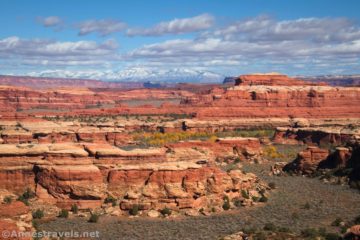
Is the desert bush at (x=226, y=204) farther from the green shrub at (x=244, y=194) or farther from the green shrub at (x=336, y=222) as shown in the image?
the green shrub at (x=336, y=222)

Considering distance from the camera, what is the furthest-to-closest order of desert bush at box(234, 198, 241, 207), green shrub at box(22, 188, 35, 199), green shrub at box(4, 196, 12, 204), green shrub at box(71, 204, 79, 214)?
desert bush at box(234, 198, 241, 207) < green shrub at box(22, 188, 35, 199) < green shrub at box(71, 204, 79, 214) < green shrub at box(4, 196, 12, 204)

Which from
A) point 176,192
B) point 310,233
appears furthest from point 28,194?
point 310,233

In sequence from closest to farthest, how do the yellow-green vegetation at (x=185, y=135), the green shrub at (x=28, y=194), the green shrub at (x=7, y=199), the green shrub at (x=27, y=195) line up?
1. the green shrub at (x=7, y=199)
2. the green shrub at (x=27, y=195)
3. the green shrub at (x=28, y=194)
4. the yellow-green vegetation at (x=185, y=135)

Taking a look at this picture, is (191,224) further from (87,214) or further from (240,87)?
(240,87)

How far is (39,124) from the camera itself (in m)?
86.0

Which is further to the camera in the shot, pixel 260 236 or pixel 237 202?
pixel 237 202

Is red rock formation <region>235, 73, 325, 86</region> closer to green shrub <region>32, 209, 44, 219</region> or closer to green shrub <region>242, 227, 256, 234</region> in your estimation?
green shrub <region>242, 227, 256, 234</region>

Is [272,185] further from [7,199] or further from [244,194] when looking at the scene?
[7,199]

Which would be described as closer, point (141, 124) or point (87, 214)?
point (87, 214)

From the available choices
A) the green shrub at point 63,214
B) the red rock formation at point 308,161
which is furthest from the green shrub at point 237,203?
the red rock formation at point 308,161

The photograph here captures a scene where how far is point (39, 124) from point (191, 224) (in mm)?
59461

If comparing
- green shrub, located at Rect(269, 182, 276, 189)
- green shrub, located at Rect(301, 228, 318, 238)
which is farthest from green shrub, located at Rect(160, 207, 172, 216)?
green shrub, located at Rect(269, 182, 276, 189)

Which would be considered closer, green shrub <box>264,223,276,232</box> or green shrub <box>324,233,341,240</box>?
green shrub <box>324,233,341,240</box>

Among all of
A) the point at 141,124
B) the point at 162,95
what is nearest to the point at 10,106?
the point at 141,124
